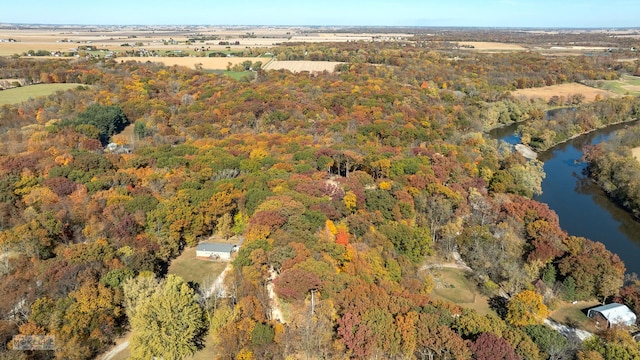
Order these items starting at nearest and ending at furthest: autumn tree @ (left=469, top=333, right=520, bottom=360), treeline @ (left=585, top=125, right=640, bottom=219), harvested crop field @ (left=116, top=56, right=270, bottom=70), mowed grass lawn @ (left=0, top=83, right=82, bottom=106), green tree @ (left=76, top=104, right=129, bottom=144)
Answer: autumn tree @ (left=469, top=333, right=520, bottom=360)
treeline @ (left=585, top=125, right=640, bottom=219)
green tree @ (left=76, top=104, right=129, bottom=144)
mowed grass lawn @ (left=0, top=83, right=82, bottom=106)
harvested crop field @ (left=116, top=56, right=270, bottom=70)

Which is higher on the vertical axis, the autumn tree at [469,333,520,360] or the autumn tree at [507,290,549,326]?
the autumn tree at [469,333,520,360]

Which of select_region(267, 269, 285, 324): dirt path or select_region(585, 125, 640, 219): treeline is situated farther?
select_region(585, 125, 640, 219): treeline

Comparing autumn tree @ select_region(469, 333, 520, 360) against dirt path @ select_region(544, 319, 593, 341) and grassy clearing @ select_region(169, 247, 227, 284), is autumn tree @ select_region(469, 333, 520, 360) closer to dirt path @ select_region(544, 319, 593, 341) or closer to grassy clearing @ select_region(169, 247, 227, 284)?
dirt path @ select_region(544, 319, 593, 341)

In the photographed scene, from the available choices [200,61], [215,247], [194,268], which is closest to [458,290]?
[215,247]

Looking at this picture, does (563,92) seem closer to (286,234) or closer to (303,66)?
(303,66)

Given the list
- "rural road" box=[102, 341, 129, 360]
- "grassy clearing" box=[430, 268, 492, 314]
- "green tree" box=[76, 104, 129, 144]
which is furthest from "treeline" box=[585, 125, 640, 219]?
"green tree" box=[76, 104, 129, 144]

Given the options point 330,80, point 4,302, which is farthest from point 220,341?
point 330,80
